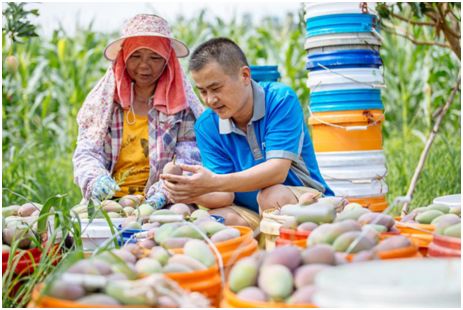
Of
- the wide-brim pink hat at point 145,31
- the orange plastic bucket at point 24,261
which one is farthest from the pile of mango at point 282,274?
the wide-brim pink hat at point 145,31

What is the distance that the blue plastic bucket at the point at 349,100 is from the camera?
13.9 ft

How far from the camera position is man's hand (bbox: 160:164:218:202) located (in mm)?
2930

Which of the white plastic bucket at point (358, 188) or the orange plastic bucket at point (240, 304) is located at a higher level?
the orange plastic bucket at point (240, 304)

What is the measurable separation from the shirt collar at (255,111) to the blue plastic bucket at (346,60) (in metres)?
1.09

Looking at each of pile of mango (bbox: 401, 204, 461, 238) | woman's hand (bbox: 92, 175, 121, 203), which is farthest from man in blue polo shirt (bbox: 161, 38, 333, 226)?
pile of mango (bbox: 401, 204, 461, 238)

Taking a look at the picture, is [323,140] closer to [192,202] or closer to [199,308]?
[192,202]

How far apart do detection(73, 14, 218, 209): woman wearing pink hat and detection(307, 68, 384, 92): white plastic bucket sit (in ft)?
3.07

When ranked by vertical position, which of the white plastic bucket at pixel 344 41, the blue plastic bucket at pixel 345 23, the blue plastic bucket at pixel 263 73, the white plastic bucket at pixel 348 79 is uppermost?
the blue plastic bucket at pixel 345 23

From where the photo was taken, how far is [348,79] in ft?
13.8

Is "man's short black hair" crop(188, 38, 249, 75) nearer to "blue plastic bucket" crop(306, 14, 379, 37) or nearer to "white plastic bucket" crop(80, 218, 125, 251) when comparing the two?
"white plastic bucket" crop(80, 218, 125, 251)

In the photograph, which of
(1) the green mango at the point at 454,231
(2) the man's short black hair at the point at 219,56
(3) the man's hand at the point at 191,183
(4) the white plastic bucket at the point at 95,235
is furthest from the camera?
(2) the man's short black hair at the point at 219,56

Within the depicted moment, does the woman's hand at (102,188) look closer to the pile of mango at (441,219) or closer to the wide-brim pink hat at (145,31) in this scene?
the wide-brim pink hat at (145,31)

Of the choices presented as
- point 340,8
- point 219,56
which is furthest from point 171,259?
point 340,8

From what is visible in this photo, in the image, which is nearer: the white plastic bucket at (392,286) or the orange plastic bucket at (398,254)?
the white plastic bucket at (392,286)
